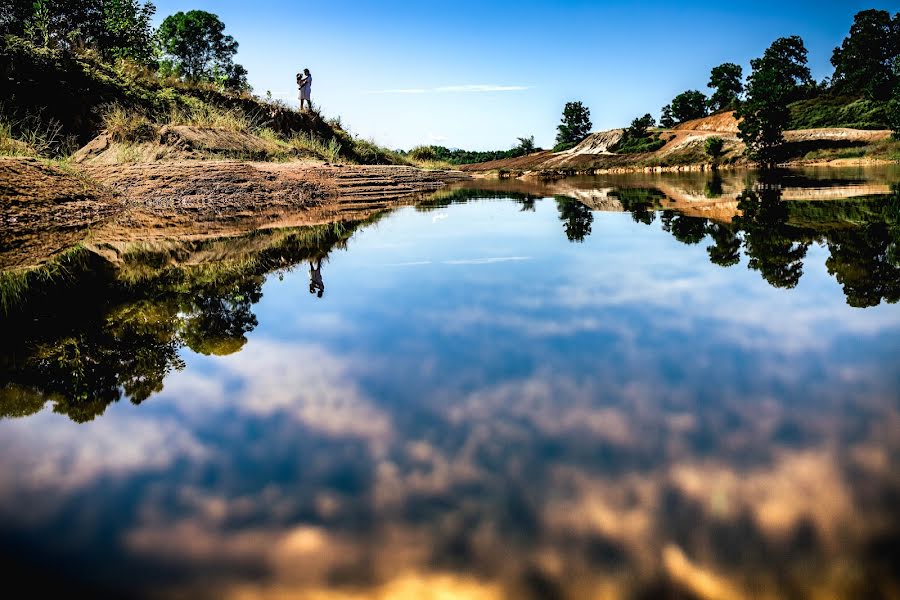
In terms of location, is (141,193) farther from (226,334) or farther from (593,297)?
(593,297)

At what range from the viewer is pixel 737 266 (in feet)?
13.4

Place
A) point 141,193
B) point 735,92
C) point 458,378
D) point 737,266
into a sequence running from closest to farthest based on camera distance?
1. point 458,378
2. point 737,266
3. point 141,193
4. point 735,92

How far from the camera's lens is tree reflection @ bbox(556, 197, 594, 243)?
635cm

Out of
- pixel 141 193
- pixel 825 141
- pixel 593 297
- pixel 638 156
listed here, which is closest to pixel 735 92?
pixel 638 156

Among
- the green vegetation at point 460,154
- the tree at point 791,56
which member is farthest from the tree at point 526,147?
the tree at point 791,56

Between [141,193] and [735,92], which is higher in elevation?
[735,92]

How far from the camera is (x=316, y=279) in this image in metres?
4.19

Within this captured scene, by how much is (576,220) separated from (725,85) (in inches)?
1644

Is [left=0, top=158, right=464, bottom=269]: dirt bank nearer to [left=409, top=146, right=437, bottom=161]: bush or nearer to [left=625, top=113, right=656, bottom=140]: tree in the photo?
[left=409, top=146, right=437, bottom=161]: bush

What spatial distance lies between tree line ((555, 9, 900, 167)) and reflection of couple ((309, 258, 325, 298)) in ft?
98.2

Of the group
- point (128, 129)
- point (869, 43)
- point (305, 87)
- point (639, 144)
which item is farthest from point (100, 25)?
point (869, 43)

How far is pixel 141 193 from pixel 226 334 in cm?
990

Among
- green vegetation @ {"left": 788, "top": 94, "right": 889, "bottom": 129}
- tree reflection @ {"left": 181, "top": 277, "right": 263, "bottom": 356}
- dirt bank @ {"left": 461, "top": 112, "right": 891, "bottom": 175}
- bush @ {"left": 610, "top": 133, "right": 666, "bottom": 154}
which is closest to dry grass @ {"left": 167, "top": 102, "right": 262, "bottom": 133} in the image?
tree reflection @ {"left": 181, "top": 277, "right": 263, "bottom": 356}

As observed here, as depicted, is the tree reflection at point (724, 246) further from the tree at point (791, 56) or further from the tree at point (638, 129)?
the tree at point (791, 56)
